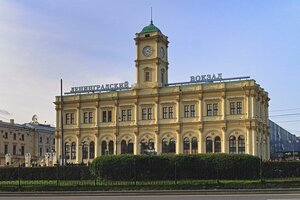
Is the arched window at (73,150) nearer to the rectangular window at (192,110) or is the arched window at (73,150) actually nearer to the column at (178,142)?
the column at (178,142)

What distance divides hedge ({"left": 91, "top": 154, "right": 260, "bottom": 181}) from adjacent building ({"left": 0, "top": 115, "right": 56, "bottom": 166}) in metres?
64.1

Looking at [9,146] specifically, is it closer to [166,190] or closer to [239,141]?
[239,141]

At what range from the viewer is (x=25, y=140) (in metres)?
108

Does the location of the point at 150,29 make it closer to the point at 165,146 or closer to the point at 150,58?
the point at 150,58

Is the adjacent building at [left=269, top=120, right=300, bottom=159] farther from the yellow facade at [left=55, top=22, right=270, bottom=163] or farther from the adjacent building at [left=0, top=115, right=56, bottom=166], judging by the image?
the adjacent building at [left=0, top=115, right=56, bottom=166]

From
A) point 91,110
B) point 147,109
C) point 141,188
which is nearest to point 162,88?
point 147,109

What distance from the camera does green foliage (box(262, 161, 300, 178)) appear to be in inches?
1300

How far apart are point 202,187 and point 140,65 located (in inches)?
2143

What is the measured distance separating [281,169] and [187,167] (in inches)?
253

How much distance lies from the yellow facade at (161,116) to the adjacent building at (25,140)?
51.9ft

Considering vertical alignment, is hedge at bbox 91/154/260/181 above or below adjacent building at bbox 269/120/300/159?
below

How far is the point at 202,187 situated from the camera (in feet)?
94.4

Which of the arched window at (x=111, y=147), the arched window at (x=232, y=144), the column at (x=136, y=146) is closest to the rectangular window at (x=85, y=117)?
the arched window at (x=111, y=147)

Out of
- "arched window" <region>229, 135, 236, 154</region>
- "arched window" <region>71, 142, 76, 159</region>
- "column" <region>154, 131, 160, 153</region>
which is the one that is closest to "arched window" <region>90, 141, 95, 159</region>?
"arched window" <region>71, 142, 76, 159</region>
